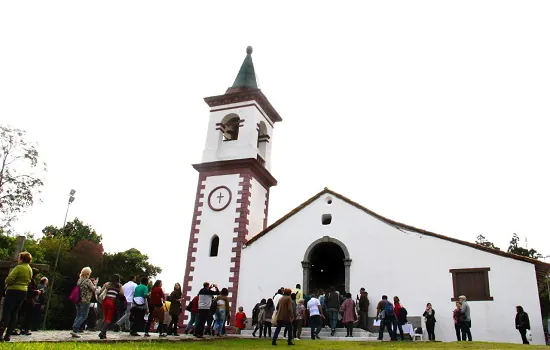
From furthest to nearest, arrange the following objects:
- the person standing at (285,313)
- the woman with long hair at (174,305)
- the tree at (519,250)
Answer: the tree at (519,250) < the woman with long hair at (174,305) < the person standing at (285,313)

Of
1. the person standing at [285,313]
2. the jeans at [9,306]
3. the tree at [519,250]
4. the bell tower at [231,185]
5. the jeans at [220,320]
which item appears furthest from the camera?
the tree at [519,250]

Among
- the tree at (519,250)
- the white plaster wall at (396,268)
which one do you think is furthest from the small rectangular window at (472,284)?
the tree at (519,250)

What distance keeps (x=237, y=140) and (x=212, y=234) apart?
556 centimetres

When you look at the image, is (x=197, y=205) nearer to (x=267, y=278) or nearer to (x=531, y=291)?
(x=267, y=278)

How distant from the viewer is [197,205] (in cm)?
2536

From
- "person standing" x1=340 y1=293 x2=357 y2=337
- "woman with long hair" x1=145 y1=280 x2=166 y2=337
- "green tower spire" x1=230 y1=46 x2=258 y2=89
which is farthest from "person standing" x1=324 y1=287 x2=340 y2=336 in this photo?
"green tower spire" x1=230 y1=46 x2=258 y2=89

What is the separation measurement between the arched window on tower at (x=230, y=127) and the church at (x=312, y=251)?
0.06 m

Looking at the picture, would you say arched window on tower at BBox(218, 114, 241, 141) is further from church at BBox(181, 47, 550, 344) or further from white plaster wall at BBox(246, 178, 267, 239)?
white plaster wall at BBox(246, 178, 267, 239)

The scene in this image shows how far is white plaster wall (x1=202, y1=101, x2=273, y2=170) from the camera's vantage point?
2581 centimetres

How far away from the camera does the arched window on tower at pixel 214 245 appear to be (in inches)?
941

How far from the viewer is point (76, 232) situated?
5475cm

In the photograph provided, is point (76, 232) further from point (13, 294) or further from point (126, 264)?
point (13, 294)

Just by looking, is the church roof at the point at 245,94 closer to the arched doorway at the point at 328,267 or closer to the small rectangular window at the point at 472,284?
the arched doorway at the point at 328,267

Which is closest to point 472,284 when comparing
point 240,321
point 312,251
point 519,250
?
point 312,251
